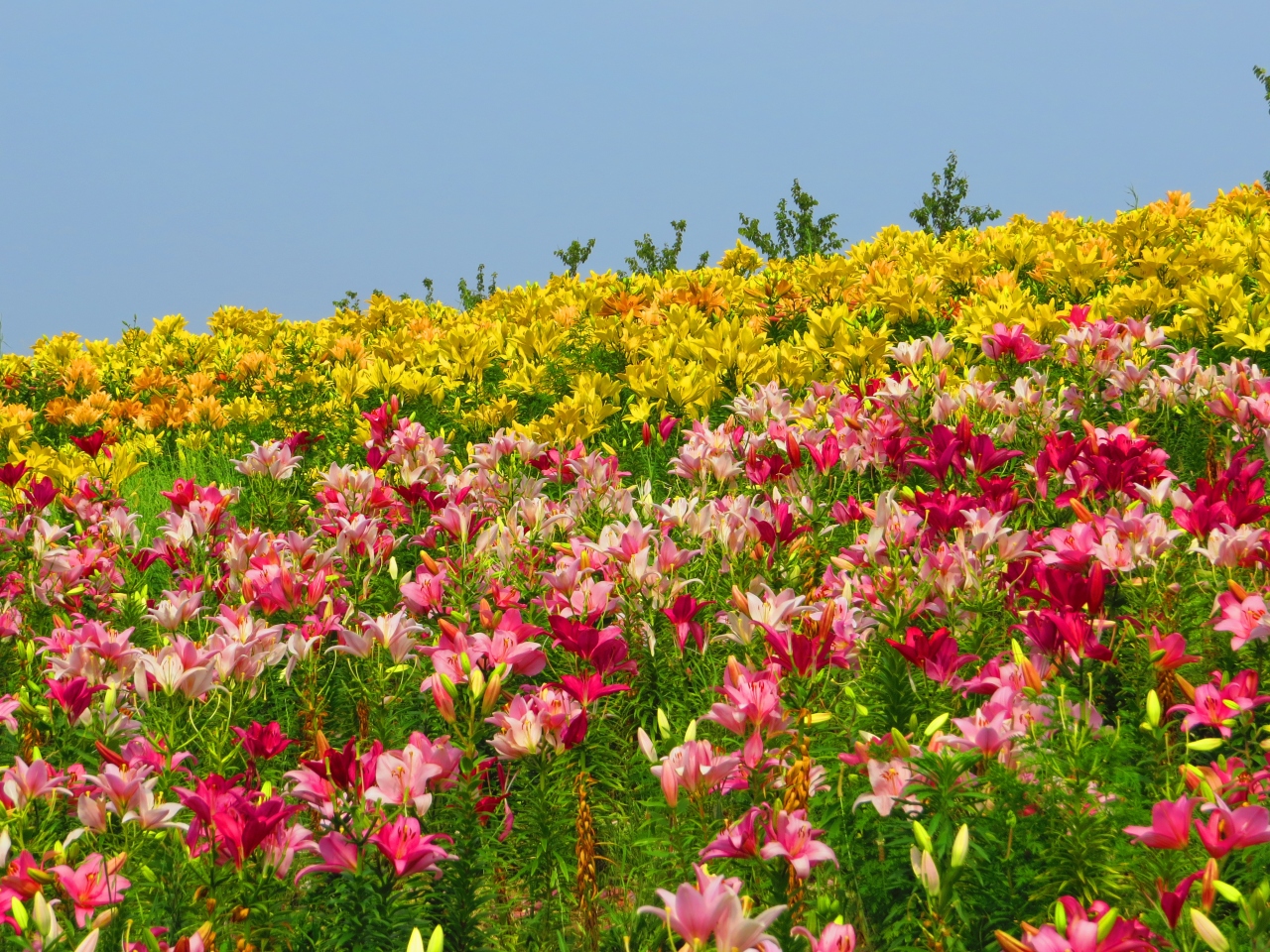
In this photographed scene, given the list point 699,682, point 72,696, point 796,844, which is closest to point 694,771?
point 796,844

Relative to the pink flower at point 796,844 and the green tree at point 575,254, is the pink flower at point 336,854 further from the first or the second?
the green tree at point 575,254

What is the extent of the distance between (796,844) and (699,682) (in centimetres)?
166

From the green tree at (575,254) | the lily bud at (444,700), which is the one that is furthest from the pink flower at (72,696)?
the green tree at (575,254)

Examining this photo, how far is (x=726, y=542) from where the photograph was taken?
416 cm

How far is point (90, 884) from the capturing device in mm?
2527

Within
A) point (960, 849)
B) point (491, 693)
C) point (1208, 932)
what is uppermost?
point (491, 693)

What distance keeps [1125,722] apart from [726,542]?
1618 mm

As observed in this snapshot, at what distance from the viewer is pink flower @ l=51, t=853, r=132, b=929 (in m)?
2.45

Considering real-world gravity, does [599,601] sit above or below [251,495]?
below

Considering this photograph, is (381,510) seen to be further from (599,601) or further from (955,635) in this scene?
(955,635)

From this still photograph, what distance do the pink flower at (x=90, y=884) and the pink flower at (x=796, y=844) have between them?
1.62 m

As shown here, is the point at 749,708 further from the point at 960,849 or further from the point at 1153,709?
the point at 1153,709

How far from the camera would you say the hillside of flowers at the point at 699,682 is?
2467mm

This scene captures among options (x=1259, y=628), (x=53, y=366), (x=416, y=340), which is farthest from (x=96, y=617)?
(x=53, y=366)
